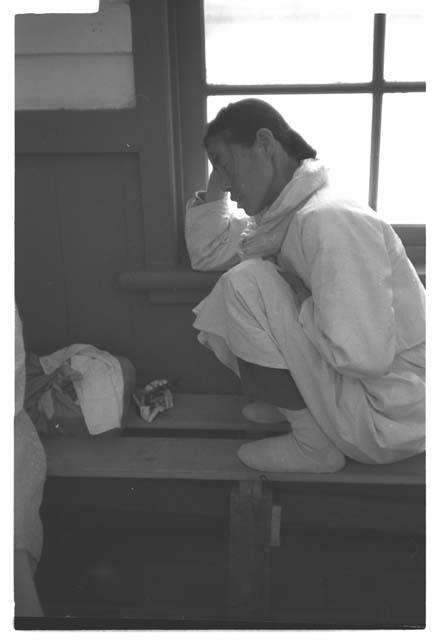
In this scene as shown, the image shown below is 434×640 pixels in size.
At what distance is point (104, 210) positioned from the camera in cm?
183

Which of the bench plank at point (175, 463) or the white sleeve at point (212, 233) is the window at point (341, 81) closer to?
the white sleeve at point (212, 233)

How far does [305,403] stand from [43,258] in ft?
2.93

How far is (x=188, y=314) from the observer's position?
1.91 metres

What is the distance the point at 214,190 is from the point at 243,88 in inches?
A: 11.8

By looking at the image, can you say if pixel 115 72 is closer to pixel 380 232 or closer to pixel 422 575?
pixel 380 232

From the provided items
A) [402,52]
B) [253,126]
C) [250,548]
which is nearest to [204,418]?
[250,548]

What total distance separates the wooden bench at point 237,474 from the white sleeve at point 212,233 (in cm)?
47

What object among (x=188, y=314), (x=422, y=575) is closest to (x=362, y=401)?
(x=422, y=575)

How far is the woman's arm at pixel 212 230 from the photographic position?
180 cm

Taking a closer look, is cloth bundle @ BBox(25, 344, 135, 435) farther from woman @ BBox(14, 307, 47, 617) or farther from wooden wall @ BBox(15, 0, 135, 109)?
wooden wall @ BBox(15, 0, 135, 109)

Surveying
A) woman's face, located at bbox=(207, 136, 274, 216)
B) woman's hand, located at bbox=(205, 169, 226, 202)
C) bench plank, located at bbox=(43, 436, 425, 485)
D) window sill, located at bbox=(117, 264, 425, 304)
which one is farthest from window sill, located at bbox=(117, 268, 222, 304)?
bench plank, located at bbox=(43, 436, 425, 485)

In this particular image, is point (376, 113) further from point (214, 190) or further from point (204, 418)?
point (204, 418)

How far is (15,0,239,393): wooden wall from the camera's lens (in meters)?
1.68

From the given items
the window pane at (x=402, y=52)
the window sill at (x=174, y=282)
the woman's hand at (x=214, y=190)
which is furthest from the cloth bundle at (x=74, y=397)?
the window pane at (x=402, y=52)
